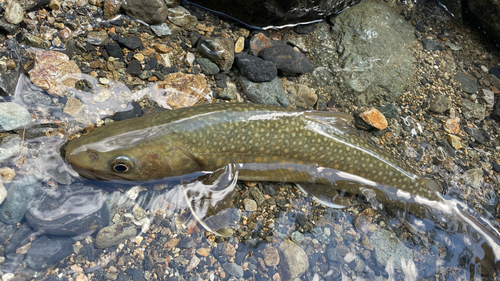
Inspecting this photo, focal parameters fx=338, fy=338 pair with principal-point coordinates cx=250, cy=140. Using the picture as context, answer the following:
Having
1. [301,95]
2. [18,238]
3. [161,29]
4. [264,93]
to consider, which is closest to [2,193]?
[18,238]

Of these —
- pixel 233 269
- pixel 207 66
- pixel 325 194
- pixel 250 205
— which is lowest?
pixel 233 269

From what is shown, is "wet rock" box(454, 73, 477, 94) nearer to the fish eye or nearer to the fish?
the fish

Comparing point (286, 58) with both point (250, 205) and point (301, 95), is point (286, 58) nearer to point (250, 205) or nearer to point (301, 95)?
point (301, 95)

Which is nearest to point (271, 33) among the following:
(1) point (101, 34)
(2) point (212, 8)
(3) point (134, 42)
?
(2) point (212, 8)

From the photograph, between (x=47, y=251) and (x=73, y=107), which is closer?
(x=47, y=251)

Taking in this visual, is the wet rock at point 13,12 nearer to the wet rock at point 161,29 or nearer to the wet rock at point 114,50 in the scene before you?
the wet rock at point 114,50

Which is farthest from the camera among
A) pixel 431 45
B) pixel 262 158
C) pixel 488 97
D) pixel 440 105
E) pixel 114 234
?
pixel 431 45

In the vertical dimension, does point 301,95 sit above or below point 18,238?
above
